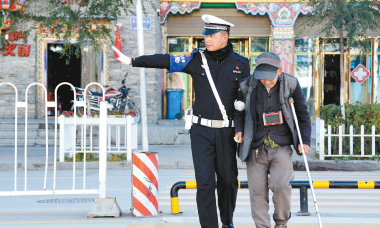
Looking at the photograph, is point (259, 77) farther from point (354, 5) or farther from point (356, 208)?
point (354, 5)

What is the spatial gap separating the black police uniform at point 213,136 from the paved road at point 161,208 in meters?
0.75

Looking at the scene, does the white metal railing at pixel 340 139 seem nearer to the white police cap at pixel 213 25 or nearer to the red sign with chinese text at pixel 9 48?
the white police cap at pixel 213 25

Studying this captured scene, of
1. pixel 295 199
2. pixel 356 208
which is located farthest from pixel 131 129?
pixel 356 208

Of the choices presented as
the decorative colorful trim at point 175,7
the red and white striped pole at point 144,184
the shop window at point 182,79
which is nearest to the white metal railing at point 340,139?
the red and white striped pole at point 144,184

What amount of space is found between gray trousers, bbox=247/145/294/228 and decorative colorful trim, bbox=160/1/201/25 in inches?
585

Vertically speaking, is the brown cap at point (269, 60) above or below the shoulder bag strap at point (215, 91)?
above

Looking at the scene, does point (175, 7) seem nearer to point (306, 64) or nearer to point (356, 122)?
point (306, 64)

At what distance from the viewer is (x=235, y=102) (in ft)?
15.0

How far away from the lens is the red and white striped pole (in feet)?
18.2

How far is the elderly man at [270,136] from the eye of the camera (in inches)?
170

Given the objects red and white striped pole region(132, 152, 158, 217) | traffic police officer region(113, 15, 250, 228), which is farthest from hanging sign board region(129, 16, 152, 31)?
traffic police officer region(113, 15, 250, 228)

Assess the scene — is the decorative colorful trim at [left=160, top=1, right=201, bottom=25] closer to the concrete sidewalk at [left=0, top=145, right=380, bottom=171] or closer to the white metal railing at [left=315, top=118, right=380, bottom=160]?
the concrete sidewalk at [left=0, top=145, right=380, bottom=171]

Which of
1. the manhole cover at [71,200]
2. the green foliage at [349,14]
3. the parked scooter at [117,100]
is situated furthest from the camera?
the parked scooter at [117,100]

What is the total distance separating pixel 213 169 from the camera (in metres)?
4.59
